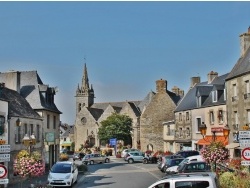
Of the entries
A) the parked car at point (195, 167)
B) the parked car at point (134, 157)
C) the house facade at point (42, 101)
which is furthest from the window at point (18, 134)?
the parked car at point (134, 157)

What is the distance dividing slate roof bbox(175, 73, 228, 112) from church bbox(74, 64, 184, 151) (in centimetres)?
945

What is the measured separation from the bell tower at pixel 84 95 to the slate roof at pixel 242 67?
76918 mm

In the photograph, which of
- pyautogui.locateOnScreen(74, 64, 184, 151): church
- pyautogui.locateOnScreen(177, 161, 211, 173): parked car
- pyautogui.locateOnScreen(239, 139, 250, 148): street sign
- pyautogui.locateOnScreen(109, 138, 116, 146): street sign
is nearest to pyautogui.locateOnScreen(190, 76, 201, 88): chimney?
pyautogui.locateOnScreen(74, 64, 184, 151): church

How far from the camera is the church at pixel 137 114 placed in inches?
2377

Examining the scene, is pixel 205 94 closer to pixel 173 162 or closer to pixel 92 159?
pixel 173 162

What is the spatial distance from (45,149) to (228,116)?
1784 cm

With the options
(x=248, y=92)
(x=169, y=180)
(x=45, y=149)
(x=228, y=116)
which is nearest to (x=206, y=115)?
(x=228, y=116)

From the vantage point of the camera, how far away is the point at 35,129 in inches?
1430

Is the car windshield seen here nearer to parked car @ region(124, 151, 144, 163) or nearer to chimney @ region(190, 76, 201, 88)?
parked car @ region(124, 151, 144, 163)

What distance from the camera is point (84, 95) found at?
11169cm

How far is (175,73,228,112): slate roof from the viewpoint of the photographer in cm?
4150

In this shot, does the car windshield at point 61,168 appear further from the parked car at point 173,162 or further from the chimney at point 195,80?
the chimney at point 195,80

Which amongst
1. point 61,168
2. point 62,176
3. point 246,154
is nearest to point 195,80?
point 61,168

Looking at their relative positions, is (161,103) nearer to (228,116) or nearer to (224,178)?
(228,116)
